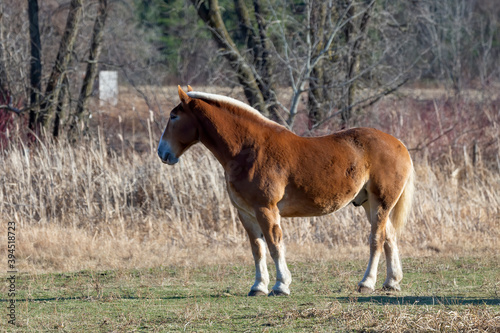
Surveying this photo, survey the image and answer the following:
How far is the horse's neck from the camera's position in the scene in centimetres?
630

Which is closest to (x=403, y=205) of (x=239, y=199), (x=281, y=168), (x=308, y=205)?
(x=308, y=205)

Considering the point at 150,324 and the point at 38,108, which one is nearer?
the point at 150,324

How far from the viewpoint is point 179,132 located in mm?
6402

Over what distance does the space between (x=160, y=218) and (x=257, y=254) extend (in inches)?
169

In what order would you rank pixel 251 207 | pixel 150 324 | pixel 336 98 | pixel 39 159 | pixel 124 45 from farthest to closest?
1. pixel 124 45
2. pixel 336 98
3. pixel 39 159
4. pixel 251 207
5. pixel 150 324

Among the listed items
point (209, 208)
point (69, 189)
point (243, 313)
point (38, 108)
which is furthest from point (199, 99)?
point (38, 108)

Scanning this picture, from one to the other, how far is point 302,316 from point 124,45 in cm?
1737

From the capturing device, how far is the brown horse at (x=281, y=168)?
6.20 m

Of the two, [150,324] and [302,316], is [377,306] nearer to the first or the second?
[302,316]

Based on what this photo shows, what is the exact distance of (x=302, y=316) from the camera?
5328mm

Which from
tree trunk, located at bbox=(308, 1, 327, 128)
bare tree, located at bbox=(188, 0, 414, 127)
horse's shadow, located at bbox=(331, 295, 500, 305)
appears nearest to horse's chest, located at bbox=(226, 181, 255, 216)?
horse's shadow, located at bbox=(331, 295, 500, 305)

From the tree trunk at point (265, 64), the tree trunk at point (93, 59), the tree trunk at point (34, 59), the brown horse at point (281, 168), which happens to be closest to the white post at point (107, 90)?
the tree trunk at point (93, 59)

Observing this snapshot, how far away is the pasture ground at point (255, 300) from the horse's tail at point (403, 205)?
70 cm

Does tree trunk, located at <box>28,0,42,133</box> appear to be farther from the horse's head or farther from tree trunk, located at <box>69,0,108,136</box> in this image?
the horse's head
